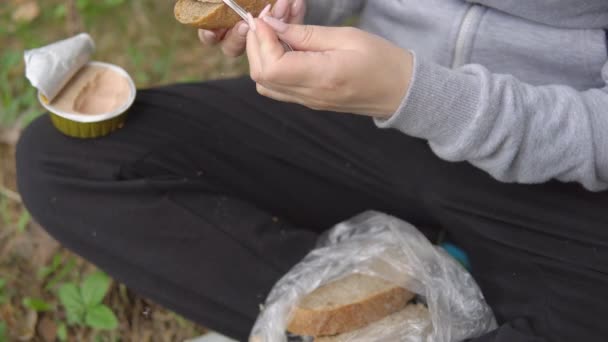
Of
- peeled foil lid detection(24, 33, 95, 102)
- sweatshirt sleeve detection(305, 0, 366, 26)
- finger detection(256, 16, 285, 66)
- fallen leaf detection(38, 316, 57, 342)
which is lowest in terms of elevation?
fallen leaf detection(38, 316, 57, 342)

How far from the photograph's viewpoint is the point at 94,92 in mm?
1235

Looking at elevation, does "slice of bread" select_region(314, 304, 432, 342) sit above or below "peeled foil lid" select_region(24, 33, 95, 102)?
below

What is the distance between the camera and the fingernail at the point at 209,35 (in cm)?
106

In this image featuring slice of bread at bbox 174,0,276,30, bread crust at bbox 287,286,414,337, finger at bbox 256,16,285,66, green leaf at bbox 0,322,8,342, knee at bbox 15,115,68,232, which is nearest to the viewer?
finger at bbox 256,16,285,66

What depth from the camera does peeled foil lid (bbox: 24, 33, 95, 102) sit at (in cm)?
114

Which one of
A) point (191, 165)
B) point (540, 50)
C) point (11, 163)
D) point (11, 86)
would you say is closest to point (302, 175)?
point (191, 165)

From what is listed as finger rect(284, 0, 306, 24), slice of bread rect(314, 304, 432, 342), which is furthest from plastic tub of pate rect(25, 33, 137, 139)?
slice of bread rect(314, 304, 432, 342)

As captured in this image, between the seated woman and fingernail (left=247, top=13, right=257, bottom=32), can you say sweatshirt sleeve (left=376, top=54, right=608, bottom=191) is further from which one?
fingernail (left=247, top=13, right=257, bottom=32)

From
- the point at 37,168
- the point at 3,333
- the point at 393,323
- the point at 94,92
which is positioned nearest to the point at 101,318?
the point at 3,333

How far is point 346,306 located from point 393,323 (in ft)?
0.30

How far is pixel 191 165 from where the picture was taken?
3.99ft

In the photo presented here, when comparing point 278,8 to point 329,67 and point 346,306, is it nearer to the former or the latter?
point 329,67

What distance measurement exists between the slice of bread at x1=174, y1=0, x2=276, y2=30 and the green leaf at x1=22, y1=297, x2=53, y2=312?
724 mm

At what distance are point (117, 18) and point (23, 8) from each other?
30cm
